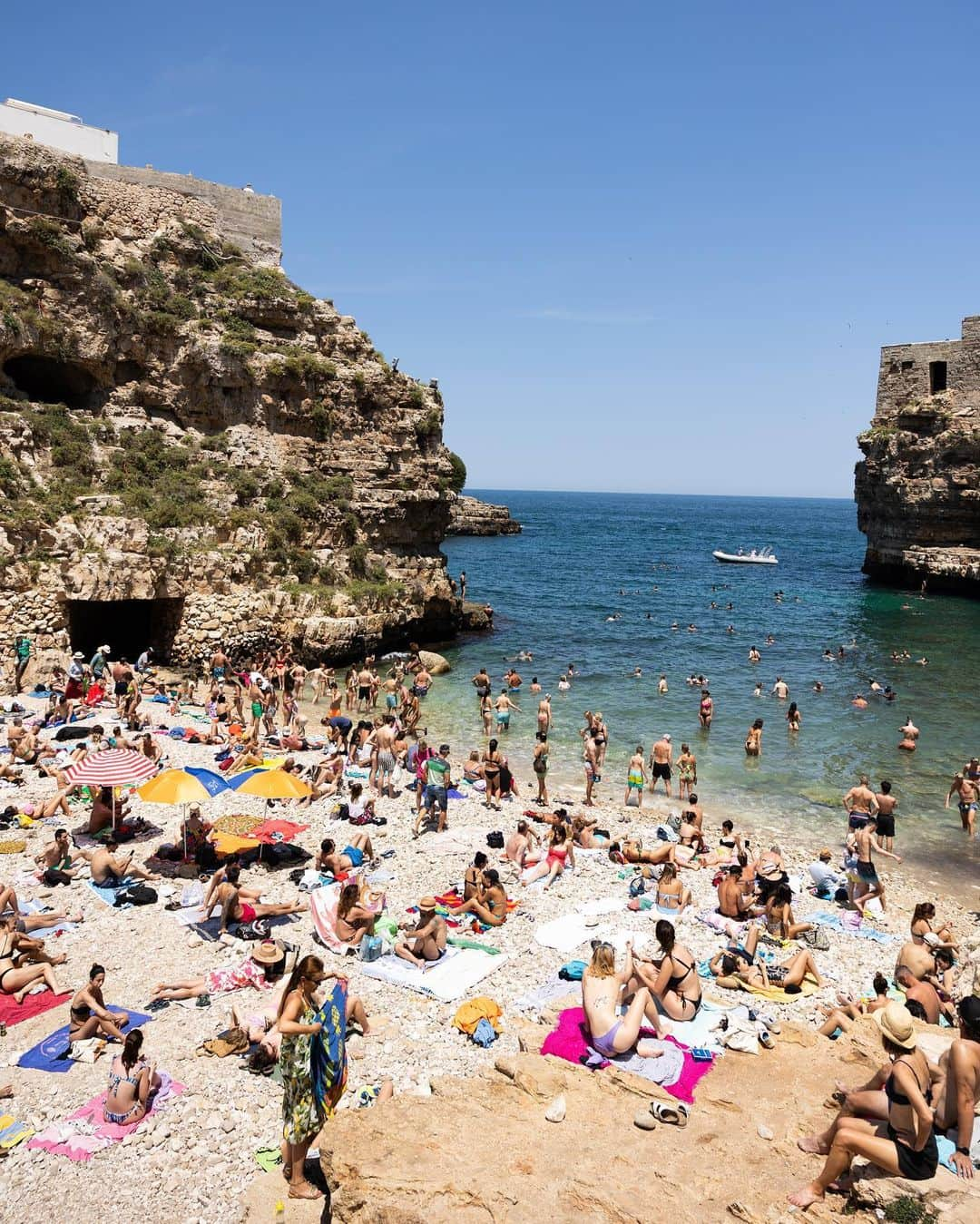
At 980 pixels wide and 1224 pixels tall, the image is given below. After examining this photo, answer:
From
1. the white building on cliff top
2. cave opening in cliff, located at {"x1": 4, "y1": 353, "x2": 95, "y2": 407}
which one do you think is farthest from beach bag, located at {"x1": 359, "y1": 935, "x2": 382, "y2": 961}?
the white building on cliff top

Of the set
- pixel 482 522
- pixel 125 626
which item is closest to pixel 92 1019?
pixel 125 626

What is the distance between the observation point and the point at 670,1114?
6102 mm

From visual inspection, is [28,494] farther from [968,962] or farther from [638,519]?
[638,519]

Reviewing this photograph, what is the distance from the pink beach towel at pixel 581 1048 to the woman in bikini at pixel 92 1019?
155 inches

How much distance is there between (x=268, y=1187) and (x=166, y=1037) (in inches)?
90.0

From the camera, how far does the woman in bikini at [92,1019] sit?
7.59 m

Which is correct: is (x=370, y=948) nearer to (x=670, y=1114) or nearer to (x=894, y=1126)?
(x=670, y=1114)

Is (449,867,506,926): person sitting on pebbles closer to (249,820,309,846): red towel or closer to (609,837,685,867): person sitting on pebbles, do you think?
(609,837,685,867): person sitting on pebbles

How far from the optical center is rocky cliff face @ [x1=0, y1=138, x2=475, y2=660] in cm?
2369

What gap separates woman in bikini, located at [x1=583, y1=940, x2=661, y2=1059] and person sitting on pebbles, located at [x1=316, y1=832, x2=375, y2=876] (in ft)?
15.9

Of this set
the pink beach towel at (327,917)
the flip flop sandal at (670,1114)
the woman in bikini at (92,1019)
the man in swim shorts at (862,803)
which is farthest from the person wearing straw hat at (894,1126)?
the man in swim shorts at (862,803)

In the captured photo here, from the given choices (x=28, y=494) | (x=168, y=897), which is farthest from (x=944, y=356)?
(x=168, y=897)

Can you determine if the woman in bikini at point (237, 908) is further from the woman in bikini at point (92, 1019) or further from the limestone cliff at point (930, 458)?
the limestone cliff at point (930, 458)

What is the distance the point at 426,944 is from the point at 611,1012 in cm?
260
